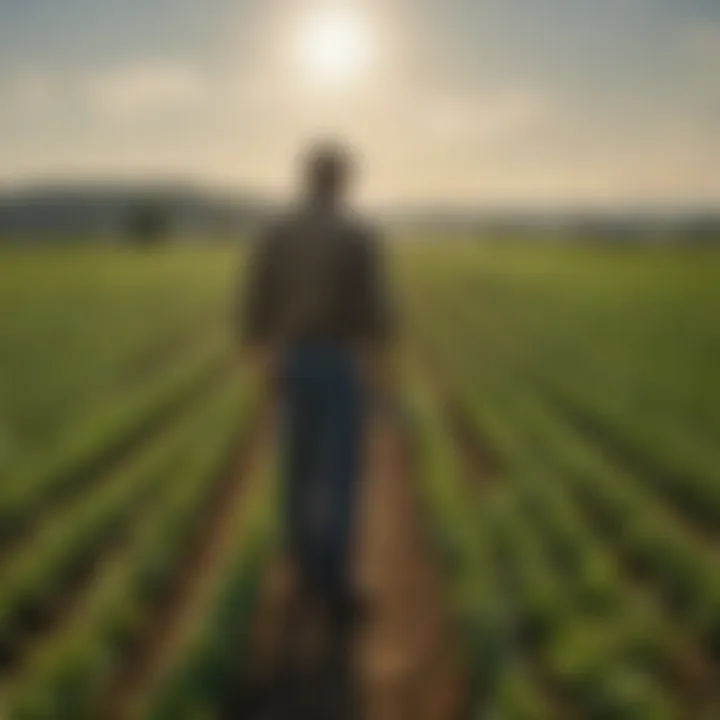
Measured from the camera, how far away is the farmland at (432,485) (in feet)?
8.27

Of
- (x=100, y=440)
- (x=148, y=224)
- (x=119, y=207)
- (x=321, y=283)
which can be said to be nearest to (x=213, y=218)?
(x=119, y=207)

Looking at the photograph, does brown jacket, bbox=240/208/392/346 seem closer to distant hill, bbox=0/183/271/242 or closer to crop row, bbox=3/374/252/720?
distant hill, bbox=0/183/271/242

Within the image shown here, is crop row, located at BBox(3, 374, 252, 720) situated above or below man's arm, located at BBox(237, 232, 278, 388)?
below

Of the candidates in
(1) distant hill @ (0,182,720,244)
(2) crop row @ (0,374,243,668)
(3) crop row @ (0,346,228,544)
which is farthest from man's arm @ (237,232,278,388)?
(3) crop row @ (0,346,228,544)

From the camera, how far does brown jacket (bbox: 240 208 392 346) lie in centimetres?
277

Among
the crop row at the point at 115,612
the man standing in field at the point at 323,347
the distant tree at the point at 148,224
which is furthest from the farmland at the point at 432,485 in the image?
the man standing in field at the point at 323,347

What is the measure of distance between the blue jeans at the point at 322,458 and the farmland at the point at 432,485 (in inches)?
9.6

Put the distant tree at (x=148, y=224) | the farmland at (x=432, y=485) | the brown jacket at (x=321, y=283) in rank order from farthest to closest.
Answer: the distant tree at (x=148, y=224) → the brown jacket at (x=321, y=283) → the farmland at (x=432, y=485)

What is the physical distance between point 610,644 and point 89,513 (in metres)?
2.02

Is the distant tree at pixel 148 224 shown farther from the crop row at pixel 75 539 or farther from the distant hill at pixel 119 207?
the crop row at pixel 75 539

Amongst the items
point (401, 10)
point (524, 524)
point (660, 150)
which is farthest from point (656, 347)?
point (401, 10)

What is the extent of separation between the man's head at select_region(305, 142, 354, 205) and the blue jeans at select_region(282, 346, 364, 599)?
46 centimetres

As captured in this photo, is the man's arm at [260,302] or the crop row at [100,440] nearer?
the man's arm at [260,302]

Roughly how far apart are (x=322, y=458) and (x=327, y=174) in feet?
2.91
